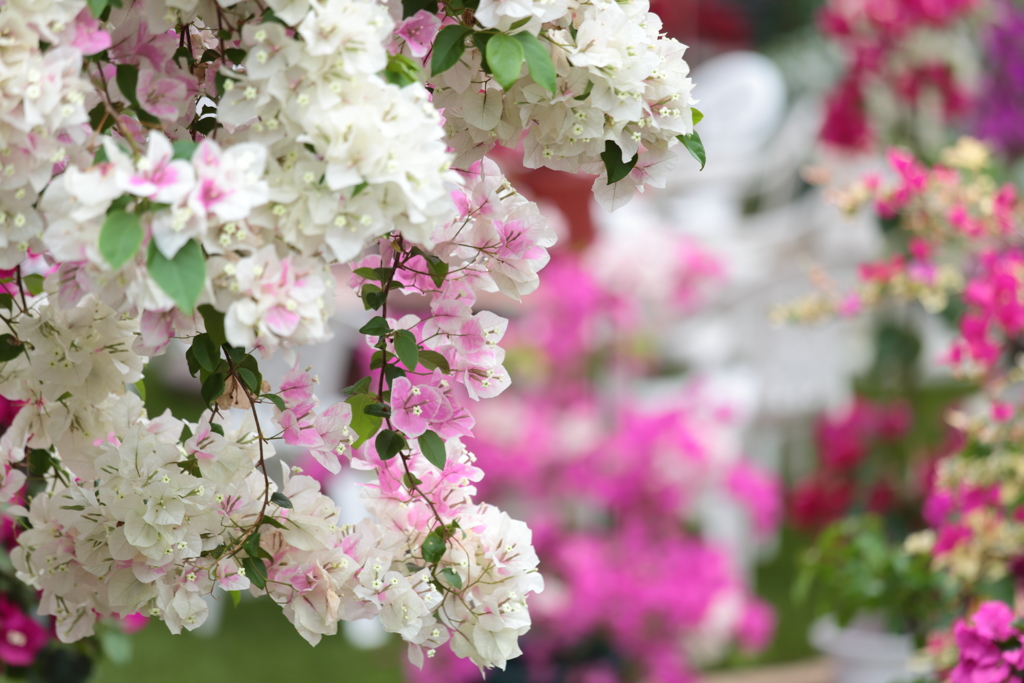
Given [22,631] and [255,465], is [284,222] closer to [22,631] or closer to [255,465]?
[255,465]

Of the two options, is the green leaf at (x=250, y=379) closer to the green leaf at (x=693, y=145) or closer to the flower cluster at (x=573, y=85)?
the flower cluster at (x=573, y=85)

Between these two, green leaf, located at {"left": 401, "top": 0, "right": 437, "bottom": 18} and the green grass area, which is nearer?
green leaf, located at {"left": 401, "top": 0, "right": 437, "bottom": 18}

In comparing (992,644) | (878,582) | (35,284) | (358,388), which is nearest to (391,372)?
(358,388)

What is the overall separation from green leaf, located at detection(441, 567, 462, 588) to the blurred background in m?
0.84

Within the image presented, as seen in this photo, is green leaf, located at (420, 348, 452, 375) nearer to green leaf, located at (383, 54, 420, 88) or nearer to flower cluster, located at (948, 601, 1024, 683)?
green leaf, located at (383, 54, 420, 88)

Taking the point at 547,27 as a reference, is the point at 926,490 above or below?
below

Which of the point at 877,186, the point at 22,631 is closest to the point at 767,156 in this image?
the point at 877,186

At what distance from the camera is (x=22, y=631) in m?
1.05

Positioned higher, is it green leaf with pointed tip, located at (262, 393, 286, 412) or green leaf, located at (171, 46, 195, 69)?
green leaf, located at (171, 46, 195, 69)

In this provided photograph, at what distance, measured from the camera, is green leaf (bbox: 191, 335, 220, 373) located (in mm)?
636

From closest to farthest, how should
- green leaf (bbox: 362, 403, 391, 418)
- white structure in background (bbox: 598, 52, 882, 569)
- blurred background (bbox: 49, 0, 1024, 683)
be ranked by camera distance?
1. green leaf (bbox: 362, 403, 391, 418)
2. blurred background (bbox: 49, 0, 1024, 683)
3. white structure in background (bbox: 598, 52, 882, 569)

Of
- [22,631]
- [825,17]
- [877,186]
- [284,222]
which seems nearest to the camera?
[284,222]

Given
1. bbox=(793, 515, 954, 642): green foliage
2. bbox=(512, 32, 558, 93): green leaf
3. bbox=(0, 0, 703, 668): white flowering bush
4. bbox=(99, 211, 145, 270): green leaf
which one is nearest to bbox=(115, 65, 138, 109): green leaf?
bbox=(0, 0, 703, 668): white flowering bush

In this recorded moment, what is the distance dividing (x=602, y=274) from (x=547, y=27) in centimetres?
168
